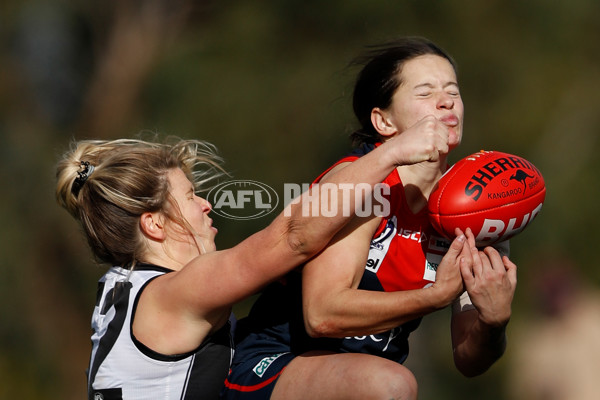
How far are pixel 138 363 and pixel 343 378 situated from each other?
74cm

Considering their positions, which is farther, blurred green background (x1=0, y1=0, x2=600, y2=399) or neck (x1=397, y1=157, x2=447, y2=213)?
blurred green background (x1=0, y1=0, x2=600, y2=399)

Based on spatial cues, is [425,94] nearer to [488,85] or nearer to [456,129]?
[456,129]

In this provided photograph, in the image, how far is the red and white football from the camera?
3.05 meters

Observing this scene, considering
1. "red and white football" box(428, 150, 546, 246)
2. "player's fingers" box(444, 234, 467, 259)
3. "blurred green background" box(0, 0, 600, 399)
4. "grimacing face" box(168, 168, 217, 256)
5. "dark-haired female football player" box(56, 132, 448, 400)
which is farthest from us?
"blurred green background" box(0, 0, 600, 399)

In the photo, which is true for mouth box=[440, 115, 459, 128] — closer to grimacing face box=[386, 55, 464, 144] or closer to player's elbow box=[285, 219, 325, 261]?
grimacing face box=[386, 55, 464, 144]

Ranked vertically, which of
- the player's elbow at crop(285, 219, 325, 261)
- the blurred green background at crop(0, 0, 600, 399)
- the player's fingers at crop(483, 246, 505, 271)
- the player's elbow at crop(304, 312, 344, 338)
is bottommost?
the blurred green background at crop(0, 0, 600, 399)

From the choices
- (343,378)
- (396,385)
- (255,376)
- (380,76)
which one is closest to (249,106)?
(380,76)

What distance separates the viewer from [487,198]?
3062 millimetres

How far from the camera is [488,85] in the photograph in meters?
9.27

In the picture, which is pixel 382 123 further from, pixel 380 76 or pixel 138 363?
pixel 138 363

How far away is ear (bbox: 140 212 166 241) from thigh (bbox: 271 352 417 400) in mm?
672

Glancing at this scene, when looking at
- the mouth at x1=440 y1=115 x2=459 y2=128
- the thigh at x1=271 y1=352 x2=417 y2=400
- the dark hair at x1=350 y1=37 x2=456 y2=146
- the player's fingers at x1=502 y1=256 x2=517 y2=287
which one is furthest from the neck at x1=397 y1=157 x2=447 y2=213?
the thigh at x1=271 y1=352 x2=417 y2=400

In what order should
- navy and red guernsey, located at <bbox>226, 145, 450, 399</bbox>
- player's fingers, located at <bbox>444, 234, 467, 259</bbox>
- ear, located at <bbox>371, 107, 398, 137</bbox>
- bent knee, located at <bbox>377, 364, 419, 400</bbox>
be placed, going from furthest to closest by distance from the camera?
ear, located at <bbox>371, 107, 398, 137</bbox> → navy and red guernsey, located at <bbox>226, 145, 450, 399</bbox> → player's fingers, located at <bbox>444, 234, 467, 259</bbox> → bent knee, located at <bbox>377, 364, 419, 400</bbox>

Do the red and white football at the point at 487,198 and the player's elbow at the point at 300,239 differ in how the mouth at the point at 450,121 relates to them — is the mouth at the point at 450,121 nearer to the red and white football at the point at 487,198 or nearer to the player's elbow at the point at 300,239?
the red and white football at the point at 487,198
